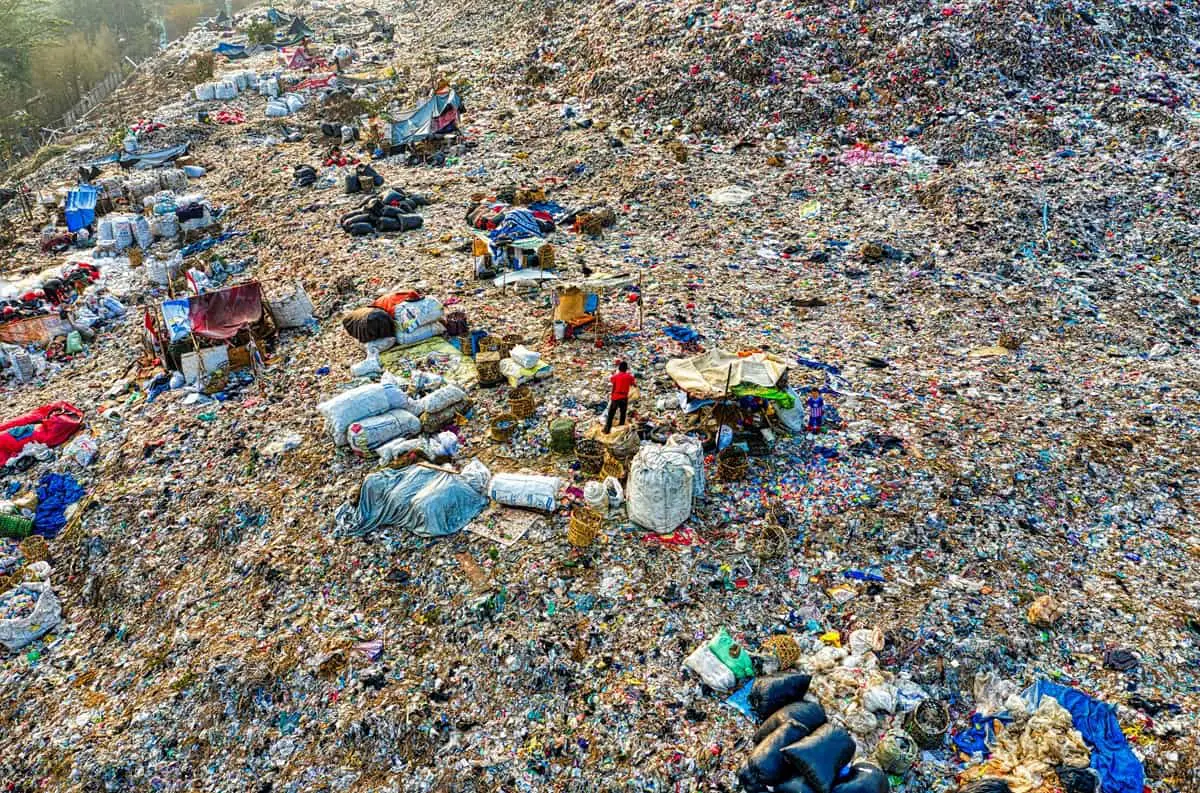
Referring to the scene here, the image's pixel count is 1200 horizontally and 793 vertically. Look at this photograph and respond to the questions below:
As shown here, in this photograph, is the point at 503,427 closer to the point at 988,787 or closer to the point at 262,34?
the point at 988,787

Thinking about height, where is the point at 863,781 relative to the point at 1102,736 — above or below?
above

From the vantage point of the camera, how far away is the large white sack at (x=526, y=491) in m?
6.85

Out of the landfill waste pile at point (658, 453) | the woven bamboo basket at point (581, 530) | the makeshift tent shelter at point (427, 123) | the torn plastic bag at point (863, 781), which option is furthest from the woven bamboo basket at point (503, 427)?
Result: the makeshift tent shelter at point (427, 123)

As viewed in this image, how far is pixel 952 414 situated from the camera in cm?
819

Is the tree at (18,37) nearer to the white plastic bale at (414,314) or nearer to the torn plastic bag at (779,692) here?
the white plastic bale at (414,314)

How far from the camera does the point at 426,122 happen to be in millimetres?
17609

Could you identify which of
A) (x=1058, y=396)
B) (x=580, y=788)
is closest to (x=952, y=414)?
(x=1058, y=396)

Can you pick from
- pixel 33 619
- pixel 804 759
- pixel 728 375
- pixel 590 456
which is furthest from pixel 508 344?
pixel 804 759

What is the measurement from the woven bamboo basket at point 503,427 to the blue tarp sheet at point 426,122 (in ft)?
39.2

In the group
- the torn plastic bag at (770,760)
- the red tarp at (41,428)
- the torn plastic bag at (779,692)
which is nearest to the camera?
the torn plastic bag at (770,760)

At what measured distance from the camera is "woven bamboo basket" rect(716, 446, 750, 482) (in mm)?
7188

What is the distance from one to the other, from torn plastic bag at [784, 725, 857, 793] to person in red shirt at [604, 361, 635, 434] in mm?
3846

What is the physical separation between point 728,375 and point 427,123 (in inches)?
532

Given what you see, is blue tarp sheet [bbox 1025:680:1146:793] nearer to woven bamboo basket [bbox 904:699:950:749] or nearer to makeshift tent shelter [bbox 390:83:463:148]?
woven bamboo basket [bbox 904:699:950:749]
